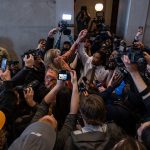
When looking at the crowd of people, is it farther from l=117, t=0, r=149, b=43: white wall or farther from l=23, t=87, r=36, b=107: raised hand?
l=117, t=0, r=149, b=43: white wall

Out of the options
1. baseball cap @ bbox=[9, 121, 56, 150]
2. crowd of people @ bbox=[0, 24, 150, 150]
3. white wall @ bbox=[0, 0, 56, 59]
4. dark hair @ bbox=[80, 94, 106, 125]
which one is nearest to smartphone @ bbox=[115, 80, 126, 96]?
crowd of people @ bbox=[0, 24, 150, 150]

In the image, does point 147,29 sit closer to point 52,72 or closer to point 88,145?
point 52,72

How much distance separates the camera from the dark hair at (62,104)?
2027 millimetres

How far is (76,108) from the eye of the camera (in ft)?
5.46

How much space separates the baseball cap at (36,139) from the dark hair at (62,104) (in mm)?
731

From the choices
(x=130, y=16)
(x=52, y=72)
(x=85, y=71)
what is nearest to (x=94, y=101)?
(x=52, y=72)

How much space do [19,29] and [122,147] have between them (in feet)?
14.7

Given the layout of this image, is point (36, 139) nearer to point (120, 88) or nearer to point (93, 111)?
point (93, 111)

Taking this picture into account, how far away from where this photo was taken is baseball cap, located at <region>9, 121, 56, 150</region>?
1.14m

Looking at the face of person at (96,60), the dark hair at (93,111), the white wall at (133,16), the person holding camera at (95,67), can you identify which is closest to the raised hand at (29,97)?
the dark hair at (93,111)

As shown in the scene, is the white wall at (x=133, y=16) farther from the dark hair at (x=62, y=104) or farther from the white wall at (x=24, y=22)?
the dark hair at (x=62, y=104)

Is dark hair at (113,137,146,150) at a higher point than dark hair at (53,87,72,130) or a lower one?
higher

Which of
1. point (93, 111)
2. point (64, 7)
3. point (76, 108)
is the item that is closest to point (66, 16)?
point (64, 7)

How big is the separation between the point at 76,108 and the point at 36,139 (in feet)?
1.81
